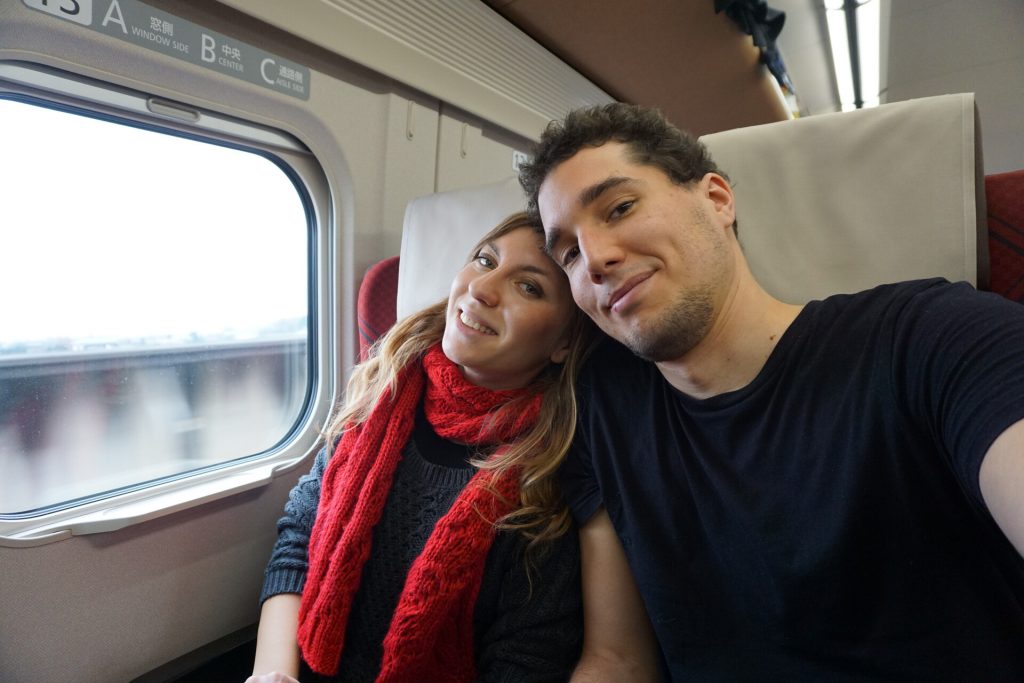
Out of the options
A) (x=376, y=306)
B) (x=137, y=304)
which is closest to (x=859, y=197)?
(x=376, y=306)

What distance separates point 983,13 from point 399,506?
13.2 feet

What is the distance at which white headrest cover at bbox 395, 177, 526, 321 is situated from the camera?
175cm

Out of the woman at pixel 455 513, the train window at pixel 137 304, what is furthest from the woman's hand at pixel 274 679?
the train window at pixel 137 304

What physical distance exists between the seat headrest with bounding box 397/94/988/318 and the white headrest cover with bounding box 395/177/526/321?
662mm

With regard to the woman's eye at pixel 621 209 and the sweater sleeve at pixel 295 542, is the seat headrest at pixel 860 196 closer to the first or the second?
the woman's eye at pixel 621 209

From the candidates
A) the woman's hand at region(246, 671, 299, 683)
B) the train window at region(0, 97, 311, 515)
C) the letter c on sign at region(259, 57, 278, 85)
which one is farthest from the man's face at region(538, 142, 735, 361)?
the train window at region(0, 97, 311, 515)

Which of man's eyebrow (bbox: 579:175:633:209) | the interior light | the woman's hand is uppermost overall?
the interior light

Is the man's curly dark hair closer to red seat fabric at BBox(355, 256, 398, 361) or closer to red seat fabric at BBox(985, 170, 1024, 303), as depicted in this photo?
red seat fabric at BBox(985, 170, 1024, 303)

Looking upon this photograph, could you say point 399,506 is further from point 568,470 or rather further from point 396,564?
point 568,470

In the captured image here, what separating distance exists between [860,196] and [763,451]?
0.62m

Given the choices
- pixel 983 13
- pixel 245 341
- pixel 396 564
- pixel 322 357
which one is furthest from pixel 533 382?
pixel 983 13

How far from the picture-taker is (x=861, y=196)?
1.16m

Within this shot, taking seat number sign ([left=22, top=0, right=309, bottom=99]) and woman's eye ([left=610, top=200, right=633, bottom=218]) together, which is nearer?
woman's eye ([left=610, top=200, right=633, bottom=218])

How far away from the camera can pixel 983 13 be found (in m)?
3.01
